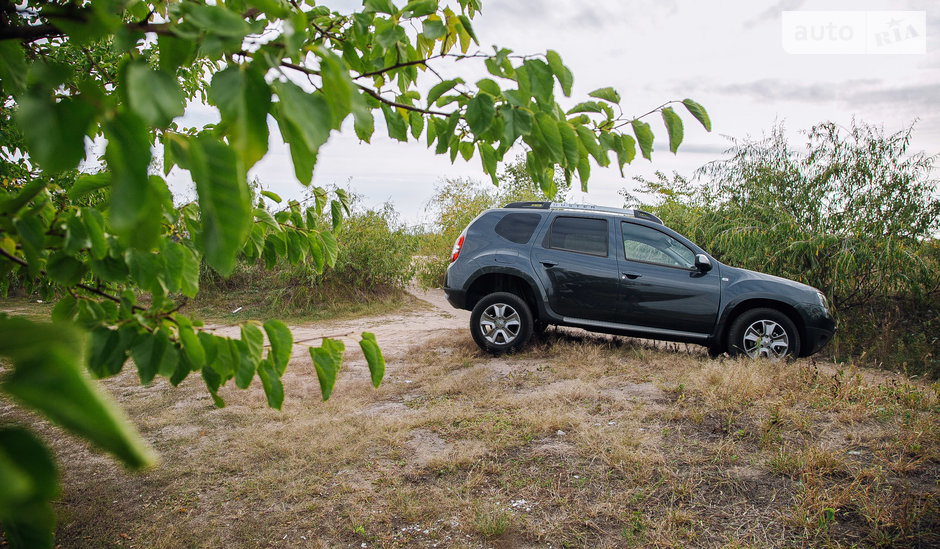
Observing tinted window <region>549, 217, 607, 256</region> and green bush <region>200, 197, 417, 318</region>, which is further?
green bush <region>200, 197, 417, 318</region>

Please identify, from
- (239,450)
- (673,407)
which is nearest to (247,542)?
(239,450)

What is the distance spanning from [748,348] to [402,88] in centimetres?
600

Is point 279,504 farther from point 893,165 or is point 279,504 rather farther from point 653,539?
point 893,165

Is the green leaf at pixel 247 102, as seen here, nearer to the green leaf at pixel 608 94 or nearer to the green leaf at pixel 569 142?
the green leaf at pixel 569 142

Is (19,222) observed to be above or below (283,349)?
above

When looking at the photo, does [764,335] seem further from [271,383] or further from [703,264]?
[271,383]

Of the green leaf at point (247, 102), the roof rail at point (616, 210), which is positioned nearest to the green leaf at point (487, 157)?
the green leaf at point (247, 102)

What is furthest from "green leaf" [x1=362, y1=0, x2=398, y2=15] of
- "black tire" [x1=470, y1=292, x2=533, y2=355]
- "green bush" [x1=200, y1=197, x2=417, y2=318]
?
"green bush" [x1=200, y1=197, x2=417, y2=318]

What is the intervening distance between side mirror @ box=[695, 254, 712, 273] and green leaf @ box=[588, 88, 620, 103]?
565cm

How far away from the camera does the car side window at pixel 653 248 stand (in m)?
6.96

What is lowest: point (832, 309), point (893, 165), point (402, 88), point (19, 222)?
point (832, 309)

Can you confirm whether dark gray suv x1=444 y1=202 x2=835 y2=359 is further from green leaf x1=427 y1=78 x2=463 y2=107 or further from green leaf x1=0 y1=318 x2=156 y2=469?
green leaf x1=0 y1=318 x2=156 y2=469

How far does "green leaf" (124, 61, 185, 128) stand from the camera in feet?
2.32

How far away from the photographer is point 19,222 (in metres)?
1.22
